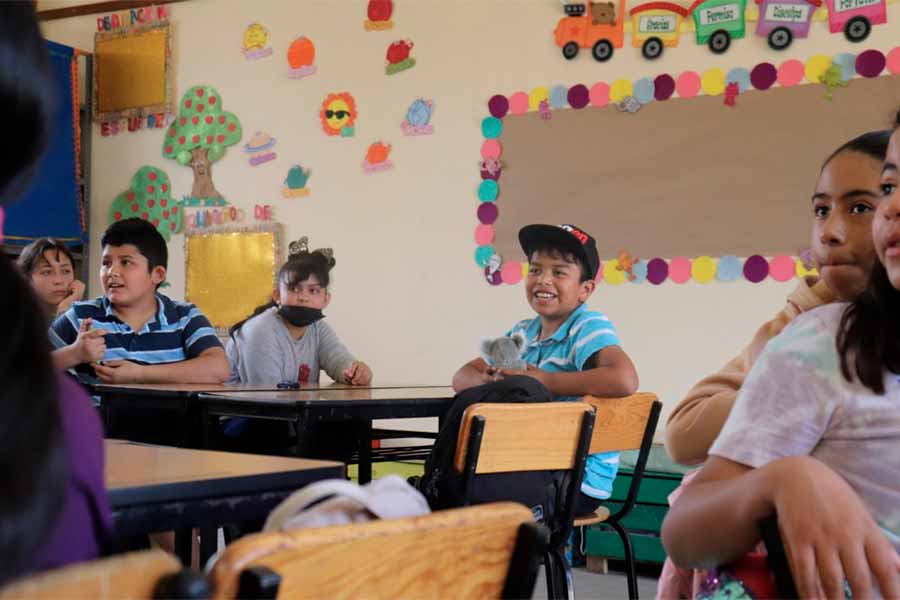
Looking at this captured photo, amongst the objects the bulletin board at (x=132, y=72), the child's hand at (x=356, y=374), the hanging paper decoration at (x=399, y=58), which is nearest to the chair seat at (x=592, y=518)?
the child's hand at (x=356, y=374)

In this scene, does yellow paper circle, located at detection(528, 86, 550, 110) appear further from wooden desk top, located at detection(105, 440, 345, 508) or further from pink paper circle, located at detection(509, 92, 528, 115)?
wooden desk top, located at detection(105, 440, 345, 508)

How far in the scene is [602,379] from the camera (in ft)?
9.40

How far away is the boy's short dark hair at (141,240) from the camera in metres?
3.41

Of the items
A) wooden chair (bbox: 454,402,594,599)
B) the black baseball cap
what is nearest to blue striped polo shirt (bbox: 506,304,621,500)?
the black baseball cap

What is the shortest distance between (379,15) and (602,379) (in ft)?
9.70

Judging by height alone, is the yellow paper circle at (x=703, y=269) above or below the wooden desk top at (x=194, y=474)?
above

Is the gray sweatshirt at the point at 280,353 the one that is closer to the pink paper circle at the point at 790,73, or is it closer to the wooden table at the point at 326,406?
the wooden table at the point at 326,406

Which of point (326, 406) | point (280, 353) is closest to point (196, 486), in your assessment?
point (326, 406)

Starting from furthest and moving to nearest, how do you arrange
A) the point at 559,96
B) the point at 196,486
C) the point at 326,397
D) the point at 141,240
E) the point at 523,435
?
the point at 559,96, the point at 141,240, the point at 326,397, the point at 523,435, the point at 196,486

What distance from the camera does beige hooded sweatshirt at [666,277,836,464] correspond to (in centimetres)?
117

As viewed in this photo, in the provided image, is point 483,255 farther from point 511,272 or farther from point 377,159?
point 377,159

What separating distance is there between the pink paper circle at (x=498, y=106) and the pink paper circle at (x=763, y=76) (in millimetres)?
1141

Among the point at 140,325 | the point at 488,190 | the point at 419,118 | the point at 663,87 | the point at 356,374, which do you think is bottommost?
the point at 356,374

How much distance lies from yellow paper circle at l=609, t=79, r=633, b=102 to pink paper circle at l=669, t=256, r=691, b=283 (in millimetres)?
762
